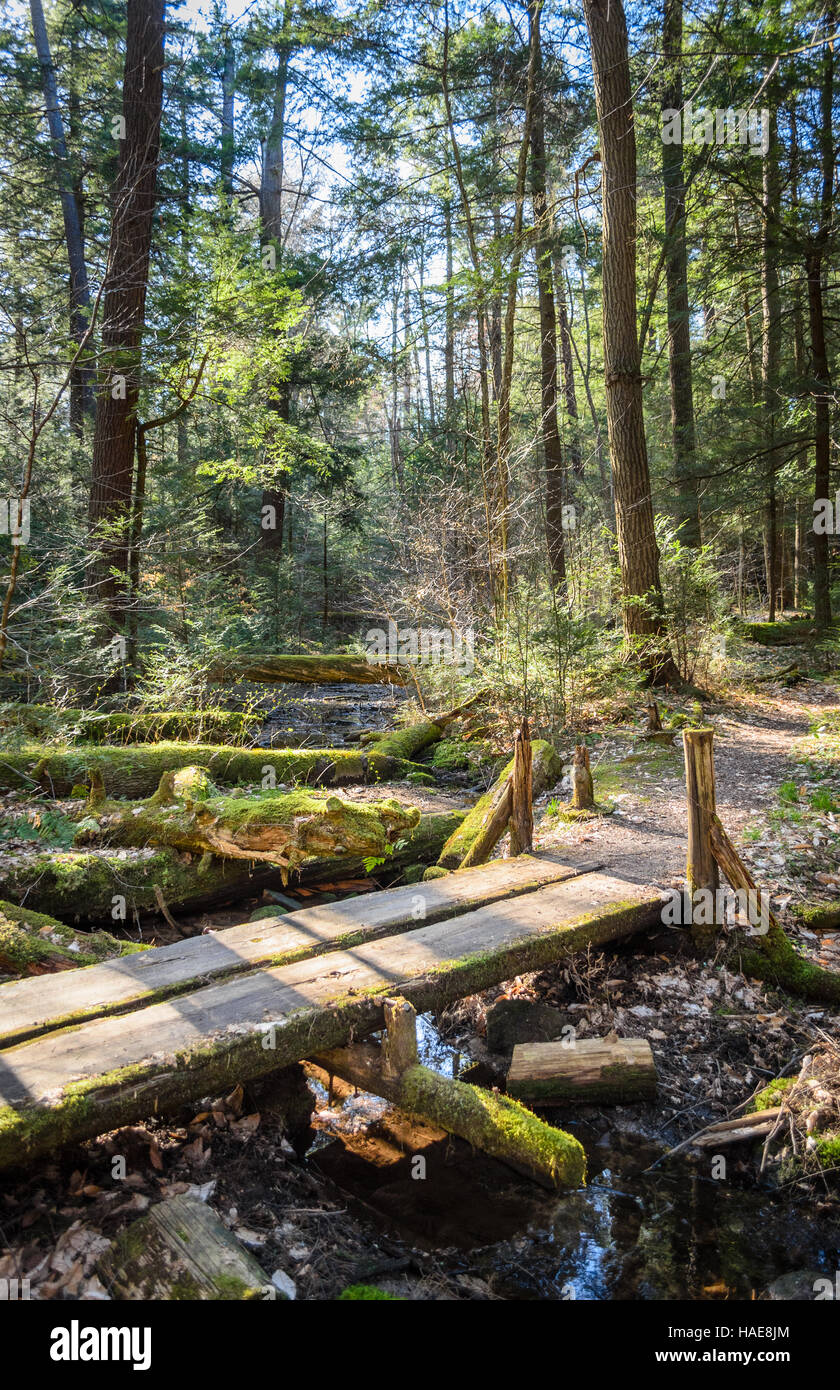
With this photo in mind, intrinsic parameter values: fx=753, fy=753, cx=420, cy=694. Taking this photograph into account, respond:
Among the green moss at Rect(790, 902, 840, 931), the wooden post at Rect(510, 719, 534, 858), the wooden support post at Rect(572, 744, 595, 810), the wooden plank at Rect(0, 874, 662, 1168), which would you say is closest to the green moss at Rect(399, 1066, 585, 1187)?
the wooden plank at Rect(0, 874, 662, 1168)

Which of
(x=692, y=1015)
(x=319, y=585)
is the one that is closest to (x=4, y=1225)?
(x=692, y=1015)

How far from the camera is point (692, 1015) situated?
15.2ft

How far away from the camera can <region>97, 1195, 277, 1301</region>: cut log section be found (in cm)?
248

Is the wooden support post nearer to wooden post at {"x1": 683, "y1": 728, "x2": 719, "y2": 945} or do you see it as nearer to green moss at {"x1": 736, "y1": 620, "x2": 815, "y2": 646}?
wooden post at {"x1": 683, "y1": 728, "x2": 719, "y2": 945}

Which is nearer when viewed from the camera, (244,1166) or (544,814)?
(244,1166)

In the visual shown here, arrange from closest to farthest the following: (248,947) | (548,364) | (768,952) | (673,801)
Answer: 1. (248,947)
2. (768,952)
3. (673,801)
4. (548,364)

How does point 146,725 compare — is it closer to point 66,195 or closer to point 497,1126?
point 497,1126

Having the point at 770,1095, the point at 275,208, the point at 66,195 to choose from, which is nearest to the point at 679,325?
the point at 275,208

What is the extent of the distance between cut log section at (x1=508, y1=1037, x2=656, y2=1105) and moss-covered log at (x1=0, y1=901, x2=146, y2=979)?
258cm

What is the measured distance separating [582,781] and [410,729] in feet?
14.1

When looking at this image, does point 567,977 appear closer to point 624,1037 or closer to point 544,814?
point 624,1037

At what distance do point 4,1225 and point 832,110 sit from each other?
59.6 feet

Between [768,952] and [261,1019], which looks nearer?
[261,1019]

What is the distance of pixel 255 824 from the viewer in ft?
19.9
